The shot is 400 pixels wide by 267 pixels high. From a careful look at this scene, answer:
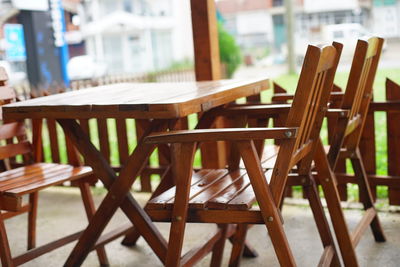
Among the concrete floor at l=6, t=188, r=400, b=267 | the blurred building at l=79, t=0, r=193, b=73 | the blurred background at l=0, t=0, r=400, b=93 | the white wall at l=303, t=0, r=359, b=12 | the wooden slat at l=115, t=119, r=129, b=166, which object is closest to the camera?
the concrete floor at l=6, t=188, r=400, b=267

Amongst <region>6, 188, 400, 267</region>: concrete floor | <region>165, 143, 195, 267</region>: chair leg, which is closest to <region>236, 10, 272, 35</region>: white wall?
<region>6, 188, 400, 267</region>: concrete floor

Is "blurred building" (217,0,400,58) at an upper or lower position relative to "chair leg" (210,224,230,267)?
upper

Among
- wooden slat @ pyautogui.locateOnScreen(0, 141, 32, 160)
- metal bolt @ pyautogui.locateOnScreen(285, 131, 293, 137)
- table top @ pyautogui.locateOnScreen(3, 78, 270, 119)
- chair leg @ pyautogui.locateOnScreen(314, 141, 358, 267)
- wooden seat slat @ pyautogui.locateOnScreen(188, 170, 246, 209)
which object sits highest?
table top @ pyautogui.locateOnScreen(3, 78, 270, 119)

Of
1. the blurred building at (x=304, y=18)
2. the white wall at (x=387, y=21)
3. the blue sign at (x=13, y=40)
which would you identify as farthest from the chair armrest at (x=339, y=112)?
the blue sign at (x=13, y=40)

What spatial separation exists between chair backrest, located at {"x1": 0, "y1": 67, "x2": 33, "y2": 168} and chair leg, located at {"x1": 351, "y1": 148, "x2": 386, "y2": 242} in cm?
178

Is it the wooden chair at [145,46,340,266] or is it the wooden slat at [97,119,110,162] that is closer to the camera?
the wooden chair at [145,46,340,266]

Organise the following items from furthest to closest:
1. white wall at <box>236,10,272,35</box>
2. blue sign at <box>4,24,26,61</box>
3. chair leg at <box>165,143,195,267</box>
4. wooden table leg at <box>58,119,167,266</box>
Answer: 1. white wall at <box>236,10,272,35</box>
2. blue sign at <box>4,24,26,61</box>
3. wooden table leg at <box>58,119,167,266</box>
4. chair leg at <box>165,143,195,267</box>

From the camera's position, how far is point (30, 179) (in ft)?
9.00

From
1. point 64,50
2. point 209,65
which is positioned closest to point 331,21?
point 64,50

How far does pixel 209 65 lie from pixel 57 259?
1.60 m

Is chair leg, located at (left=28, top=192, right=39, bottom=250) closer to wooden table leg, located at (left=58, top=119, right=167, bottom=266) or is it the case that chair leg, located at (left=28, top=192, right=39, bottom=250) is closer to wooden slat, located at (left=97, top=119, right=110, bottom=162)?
wooden table leg, located at (left=58, top=119, right=167, bottom=266)

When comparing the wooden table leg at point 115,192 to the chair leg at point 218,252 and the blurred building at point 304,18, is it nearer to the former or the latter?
the chair leg at point 218,252

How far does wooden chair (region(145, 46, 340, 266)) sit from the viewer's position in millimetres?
1883

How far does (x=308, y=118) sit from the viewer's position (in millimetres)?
2133
